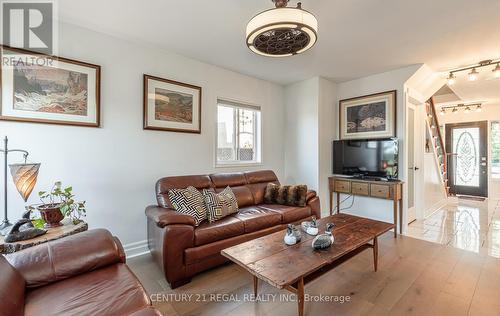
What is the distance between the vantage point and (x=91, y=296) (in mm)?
1182

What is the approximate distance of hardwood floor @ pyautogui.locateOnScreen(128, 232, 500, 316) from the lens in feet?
5.64

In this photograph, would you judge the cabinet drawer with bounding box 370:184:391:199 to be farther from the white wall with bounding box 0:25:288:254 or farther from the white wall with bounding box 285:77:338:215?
the white wall with bounding box 0:25:288:254

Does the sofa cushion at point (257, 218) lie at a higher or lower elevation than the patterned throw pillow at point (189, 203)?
lower

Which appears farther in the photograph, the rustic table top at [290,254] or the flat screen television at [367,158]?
the flat screen television at [367,158]

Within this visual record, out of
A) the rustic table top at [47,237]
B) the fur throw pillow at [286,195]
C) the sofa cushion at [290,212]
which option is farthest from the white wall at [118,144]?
the sofa cushion at [290,212]

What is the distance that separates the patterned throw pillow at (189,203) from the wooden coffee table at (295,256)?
75 cm

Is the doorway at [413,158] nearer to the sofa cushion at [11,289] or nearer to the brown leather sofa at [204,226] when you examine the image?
the brown leather sofa at [204,226]

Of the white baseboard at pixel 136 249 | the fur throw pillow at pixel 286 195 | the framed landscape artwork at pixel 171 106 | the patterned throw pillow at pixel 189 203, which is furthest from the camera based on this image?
the fur throw pillow at pixel 286 195

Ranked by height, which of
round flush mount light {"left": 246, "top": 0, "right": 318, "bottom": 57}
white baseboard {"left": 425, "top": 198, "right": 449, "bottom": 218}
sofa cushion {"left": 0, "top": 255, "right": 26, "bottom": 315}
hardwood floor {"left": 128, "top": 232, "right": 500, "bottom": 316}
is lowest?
hardwood floor {"left": 128, "top": 232, "right": 500, "bottom": 316}

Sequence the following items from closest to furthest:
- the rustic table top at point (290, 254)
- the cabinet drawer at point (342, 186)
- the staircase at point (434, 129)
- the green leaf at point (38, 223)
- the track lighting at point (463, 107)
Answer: the rustic table top at point (290, 254)
the green leaf at point (38, 223)
the cabinet drawer at point (342, 186)
the staircase at point (434, 129)
the track lighting at point (463, 107)

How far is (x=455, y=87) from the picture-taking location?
4.27m

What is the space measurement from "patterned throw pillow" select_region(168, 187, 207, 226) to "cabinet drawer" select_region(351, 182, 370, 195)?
245 cm

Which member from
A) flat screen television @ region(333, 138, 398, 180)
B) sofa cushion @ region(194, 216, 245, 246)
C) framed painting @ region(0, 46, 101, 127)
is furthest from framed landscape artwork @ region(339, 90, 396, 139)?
framed painting @ region(0, 46, 101, 127)

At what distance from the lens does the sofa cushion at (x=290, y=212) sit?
2.81 metres
